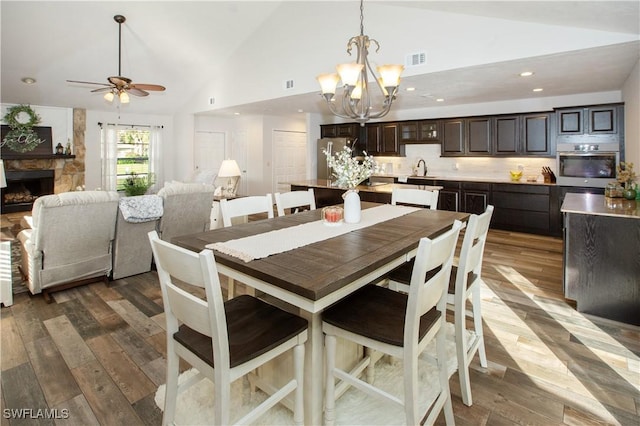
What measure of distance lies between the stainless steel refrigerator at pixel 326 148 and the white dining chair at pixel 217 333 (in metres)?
6.16

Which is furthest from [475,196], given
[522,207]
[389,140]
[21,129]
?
[21,129]

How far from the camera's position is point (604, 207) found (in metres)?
3.00

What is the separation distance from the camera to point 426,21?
4266 mm

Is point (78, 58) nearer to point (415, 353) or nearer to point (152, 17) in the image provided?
point (152, 17)

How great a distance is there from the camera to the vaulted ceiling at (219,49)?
11.3 ft

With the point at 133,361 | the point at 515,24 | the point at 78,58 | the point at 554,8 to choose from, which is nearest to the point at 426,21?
the point at 515,24

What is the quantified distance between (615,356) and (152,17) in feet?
23.1

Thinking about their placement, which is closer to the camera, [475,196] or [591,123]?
[591,123]

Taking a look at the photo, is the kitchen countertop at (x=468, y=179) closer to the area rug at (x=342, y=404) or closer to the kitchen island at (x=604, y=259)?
the kitchen island at (x=604, y=259)

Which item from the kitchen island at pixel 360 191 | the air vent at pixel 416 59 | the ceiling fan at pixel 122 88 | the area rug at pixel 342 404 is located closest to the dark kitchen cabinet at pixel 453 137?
the kitchen island at pixel 360 191

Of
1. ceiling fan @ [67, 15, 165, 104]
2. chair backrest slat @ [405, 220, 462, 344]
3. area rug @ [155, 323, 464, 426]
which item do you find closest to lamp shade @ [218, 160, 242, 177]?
ceiling fan @ [67, 15, 165, 104]

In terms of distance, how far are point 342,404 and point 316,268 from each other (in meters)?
0.91

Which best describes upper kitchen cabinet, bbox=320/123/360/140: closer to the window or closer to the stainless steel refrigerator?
the stainless steel refrigerator

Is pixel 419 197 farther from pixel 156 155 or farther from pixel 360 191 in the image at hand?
pixel 156 155
